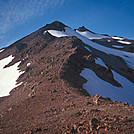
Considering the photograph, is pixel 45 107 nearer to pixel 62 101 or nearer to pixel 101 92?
pixel 62 101

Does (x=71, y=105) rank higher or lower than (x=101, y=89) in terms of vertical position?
lower

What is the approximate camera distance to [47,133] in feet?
34.8

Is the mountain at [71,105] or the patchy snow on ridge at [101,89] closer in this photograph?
the mountain at [71,105]

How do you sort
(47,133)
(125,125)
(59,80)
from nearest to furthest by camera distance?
(125,125)
(47,133)
(59,80)

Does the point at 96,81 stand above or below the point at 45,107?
above

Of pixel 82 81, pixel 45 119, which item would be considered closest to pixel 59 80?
pixel 82 81

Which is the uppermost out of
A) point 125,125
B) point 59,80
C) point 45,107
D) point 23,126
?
point 59,80

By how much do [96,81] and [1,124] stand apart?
59.7 feet

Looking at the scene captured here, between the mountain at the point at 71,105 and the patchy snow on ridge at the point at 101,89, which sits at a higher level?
the patchy snow on ridge at the point at 101,89

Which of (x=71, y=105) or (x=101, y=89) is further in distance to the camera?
(x=101, y=89)

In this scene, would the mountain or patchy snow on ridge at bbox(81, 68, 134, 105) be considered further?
patchy snow on ridge at bbox(81, 68, 134, 105)

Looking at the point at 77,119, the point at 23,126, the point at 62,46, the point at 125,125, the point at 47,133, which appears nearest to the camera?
the point at 125,125

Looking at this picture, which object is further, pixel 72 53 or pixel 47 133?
pixel 72 53

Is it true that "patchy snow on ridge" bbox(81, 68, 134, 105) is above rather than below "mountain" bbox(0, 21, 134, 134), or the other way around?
above
